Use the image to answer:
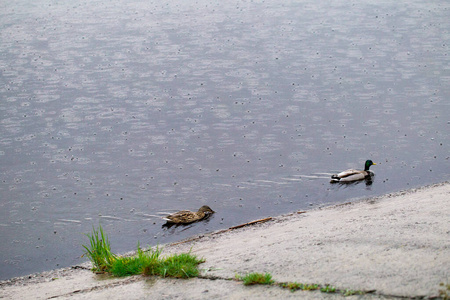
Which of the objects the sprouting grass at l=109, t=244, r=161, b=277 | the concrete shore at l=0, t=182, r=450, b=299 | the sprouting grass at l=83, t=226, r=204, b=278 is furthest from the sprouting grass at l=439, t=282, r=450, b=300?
the sprouting grass at l=109, t=244, r=161, b=277

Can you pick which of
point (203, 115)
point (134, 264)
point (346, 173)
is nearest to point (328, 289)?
point (134, 264)

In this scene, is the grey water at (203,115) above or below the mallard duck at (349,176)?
above

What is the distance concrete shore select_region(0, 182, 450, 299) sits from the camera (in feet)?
20.7

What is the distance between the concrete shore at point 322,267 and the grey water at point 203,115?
299cm

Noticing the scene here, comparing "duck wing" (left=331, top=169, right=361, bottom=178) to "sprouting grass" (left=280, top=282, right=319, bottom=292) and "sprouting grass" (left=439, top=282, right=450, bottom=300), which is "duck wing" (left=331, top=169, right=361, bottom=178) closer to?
"sprouting grass" (left=280, top=282, right=319, bottom=292)

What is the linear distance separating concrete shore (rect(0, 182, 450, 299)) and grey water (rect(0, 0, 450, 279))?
2.99 meters

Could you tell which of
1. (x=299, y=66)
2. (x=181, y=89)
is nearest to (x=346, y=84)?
(x=299, y=66)

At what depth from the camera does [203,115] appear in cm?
2020

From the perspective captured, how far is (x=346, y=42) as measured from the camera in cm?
2834

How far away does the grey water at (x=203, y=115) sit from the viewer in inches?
556

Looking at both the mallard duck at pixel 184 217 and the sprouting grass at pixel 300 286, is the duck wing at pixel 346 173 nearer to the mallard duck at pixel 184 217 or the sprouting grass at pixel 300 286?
the mallard duck at pixel 184 217

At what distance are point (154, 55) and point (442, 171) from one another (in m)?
15.0

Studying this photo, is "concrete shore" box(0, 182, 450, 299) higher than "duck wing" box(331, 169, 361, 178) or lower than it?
higher

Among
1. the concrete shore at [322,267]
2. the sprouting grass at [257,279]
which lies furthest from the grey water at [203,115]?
the sprouting grass at [257,279]
